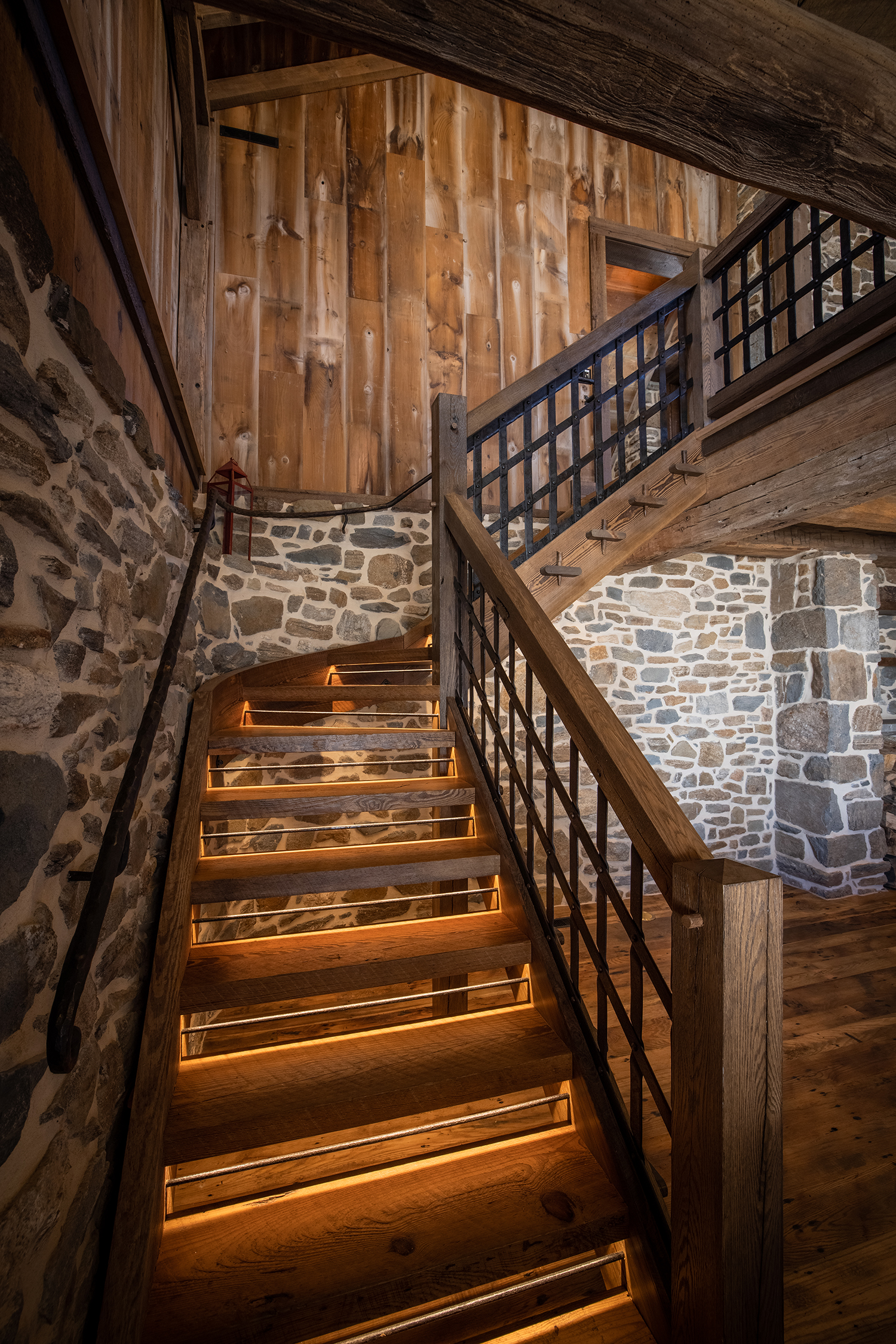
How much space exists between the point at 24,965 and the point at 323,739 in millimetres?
1431

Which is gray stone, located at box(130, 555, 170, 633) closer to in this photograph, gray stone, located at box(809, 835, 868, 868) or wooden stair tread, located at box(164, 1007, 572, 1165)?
wooden stair tread, located at box(164, 1007, 572, 1165)

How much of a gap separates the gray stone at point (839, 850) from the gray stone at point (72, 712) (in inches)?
186

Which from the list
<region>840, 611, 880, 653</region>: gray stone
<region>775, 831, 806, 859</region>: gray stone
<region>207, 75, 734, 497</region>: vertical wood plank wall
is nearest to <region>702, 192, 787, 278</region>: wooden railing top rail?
<region>207, 75, 734, 497</region>: vertical wood plank wall

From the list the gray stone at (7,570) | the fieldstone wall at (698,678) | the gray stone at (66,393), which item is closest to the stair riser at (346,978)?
the gray stone at (7,570)

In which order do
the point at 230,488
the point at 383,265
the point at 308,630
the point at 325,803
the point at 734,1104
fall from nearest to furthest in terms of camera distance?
the point at 734,1104 → the point at 325,803 → the point at 230,488 → the point at 308,630 → the point at 383,265

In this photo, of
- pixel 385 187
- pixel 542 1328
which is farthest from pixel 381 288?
pixel 542 1328

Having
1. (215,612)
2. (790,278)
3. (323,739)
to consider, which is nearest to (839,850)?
(790,278)

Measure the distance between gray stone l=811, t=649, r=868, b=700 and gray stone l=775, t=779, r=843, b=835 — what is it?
26.5 inches

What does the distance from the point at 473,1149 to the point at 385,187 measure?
17.4ft

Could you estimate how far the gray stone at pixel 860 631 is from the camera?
4496mm

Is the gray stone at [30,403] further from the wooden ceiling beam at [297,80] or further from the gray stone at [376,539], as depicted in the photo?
the wooden ceiling beam at [297,80]

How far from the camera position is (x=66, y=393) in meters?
1.10

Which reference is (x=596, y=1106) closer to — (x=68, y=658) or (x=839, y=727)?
(x=68, y=658)

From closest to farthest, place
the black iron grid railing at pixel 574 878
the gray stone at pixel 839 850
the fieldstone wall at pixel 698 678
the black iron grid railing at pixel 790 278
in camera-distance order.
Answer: the black iron grid railing at pixel 574 878 < the black iron grid railing at pixel 790 278 < the gray stone at pixel 839 850 < the fieldstone wall at pixel 698 678
